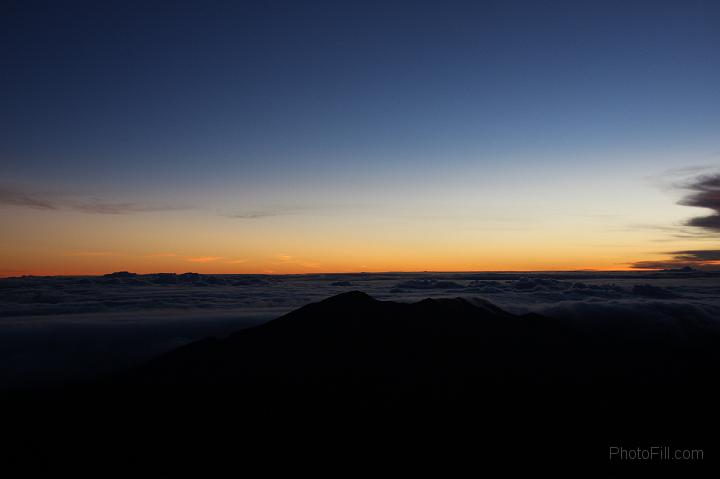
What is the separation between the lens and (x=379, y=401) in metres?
27.2

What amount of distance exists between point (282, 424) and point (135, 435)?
7860 mm

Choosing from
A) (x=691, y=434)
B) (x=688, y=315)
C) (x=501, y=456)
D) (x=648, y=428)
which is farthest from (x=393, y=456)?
(x=688, y=315)

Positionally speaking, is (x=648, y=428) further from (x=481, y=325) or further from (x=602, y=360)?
(x=481, y=325)

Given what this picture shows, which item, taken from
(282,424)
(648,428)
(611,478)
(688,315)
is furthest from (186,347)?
(688,315)

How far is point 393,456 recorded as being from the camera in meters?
23.0

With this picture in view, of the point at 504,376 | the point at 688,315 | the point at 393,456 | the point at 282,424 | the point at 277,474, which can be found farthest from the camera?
the point at 688,315

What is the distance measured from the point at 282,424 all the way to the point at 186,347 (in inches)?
401

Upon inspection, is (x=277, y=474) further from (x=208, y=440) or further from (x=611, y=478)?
(x=611, y=478)

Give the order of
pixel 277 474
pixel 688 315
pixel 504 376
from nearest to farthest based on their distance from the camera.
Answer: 1. pixel 277 474
2. pixel 504 376
3. pixel 688 315

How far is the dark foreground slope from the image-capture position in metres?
23.0

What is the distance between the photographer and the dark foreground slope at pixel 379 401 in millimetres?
23016

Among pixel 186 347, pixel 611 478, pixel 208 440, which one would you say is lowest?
pixel 611 478

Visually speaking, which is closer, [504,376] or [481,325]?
[504,376]

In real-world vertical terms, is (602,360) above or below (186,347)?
below
